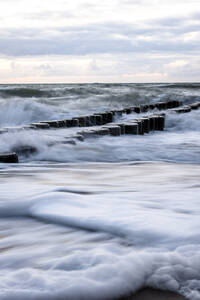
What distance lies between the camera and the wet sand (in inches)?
54.6

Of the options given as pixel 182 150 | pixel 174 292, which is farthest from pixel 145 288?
pixel 182 150

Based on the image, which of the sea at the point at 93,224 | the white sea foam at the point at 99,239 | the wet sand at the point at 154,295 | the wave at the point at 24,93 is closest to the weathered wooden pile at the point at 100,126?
the sea at the point at 93,224

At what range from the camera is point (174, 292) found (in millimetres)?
1418

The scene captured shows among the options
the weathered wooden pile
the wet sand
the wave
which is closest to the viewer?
the wet sand

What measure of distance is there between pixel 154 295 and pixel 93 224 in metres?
0.74

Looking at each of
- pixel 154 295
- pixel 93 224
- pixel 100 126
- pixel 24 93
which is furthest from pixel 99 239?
pixel 24 93

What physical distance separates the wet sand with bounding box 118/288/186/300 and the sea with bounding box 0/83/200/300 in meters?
0.03

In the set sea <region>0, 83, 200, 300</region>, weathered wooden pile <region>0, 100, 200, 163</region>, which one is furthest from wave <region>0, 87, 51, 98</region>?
sea <region>0, 83, 200, 300</region>

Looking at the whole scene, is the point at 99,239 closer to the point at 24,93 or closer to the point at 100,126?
the point at 100,126

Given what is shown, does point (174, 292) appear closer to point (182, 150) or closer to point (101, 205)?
point (101, 205)

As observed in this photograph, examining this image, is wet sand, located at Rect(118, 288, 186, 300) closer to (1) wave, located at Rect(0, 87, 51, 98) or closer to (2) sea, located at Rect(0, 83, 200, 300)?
(2) sea, located at Rect(0, 83, 200, 300)

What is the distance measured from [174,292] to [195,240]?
0.49 meters

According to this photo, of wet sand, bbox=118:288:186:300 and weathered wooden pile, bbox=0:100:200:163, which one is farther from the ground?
weathered wooden pile, bbox=0:100:200:163

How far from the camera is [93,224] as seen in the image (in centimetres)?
211
